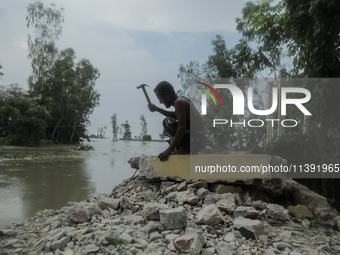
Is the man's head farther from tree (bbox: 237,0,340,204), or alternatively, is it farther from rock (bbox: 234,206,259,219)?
tree (bbox: 237,0,340,204)

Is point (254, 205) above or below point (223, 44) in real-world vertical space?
below

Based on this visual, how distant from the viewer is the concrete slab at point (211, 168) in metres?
→ 3.11

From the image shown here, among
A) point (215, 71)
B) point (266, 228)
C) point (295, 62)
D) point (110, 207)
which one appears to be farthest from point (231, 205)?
point (215, 71)

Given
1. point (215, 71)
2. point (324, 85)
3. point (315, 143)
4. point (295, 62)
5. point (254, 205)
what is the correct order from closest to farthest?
point (254, 205) → point (324, 85) → point (315, 143) → point (295, 62) → point (215, 71)

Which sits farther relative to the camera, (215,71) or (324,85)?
(215,71)

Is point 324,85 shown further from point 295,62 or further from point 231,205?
point 231,205

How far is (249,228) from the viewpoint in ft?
6.68

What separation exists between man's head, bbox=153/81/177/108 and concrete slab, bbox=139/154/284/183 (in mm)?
734

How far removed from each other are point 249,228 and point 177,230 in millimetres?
582

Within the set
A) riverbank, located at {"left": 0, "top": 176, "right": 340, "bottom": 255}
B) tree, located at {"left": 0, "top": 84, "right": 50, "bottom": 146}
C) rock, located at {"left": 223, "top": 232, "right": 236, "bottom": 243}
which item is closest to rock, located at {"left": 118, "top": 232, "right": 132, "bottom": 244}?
riverbank, located at {"left": 0, "top": 176, "right": 340, "bottom": 255}

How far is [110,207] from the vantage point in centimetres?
257

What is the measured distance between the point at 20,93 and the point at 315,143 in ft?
63.5

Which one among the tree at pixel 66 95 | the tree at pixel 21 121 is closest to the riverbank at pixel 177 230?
the tree at pixel 21 121

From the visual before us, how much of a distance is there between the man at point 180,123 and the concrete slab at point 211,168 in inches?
6.2
